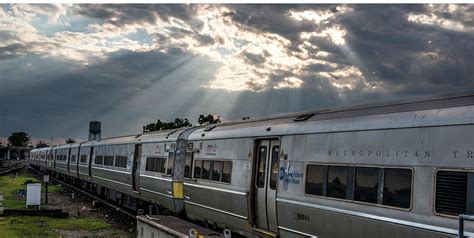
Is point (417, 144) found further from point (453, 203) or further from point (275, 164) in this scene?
point (275, 164)

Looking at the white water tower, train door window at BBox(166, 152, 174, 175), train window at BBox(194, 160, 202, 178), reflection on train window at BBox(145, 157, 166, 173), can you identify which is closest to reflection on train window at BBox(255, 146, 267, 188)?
train window at BBox(194, 160, 202, 178)

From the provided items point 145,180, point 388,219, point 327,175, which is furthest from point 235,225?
point 145,180

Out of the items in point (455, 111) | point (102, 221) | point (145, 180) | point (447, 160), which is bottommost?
point (102, 221)

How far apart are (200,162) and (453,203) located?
9.92 m

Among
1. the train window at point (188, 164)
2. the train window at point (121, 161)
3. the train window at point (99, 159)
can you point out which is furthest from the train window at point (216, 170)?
the train window at point (99, 159)

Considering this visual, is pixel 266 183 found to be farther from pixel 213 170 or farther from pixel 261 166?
pixel 213 170

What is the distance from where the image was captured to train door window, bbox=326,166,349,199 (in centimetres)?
939

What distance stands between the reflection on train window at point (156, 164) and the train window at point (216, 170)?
451 centimetres

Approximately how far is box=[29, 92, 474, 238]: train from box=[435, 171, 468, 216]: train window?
0.5 inches

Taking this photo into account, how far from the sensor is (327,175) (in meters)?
9.88

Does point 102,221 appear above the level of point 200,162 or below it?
below

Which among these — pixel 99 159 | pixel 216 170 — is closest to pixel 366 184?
pixel 216 170

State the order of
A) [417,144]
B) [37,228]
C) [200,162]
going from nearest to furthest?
[417,144] → [200,162] → [37,228]

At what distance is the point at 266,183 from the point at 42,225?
10.7m
